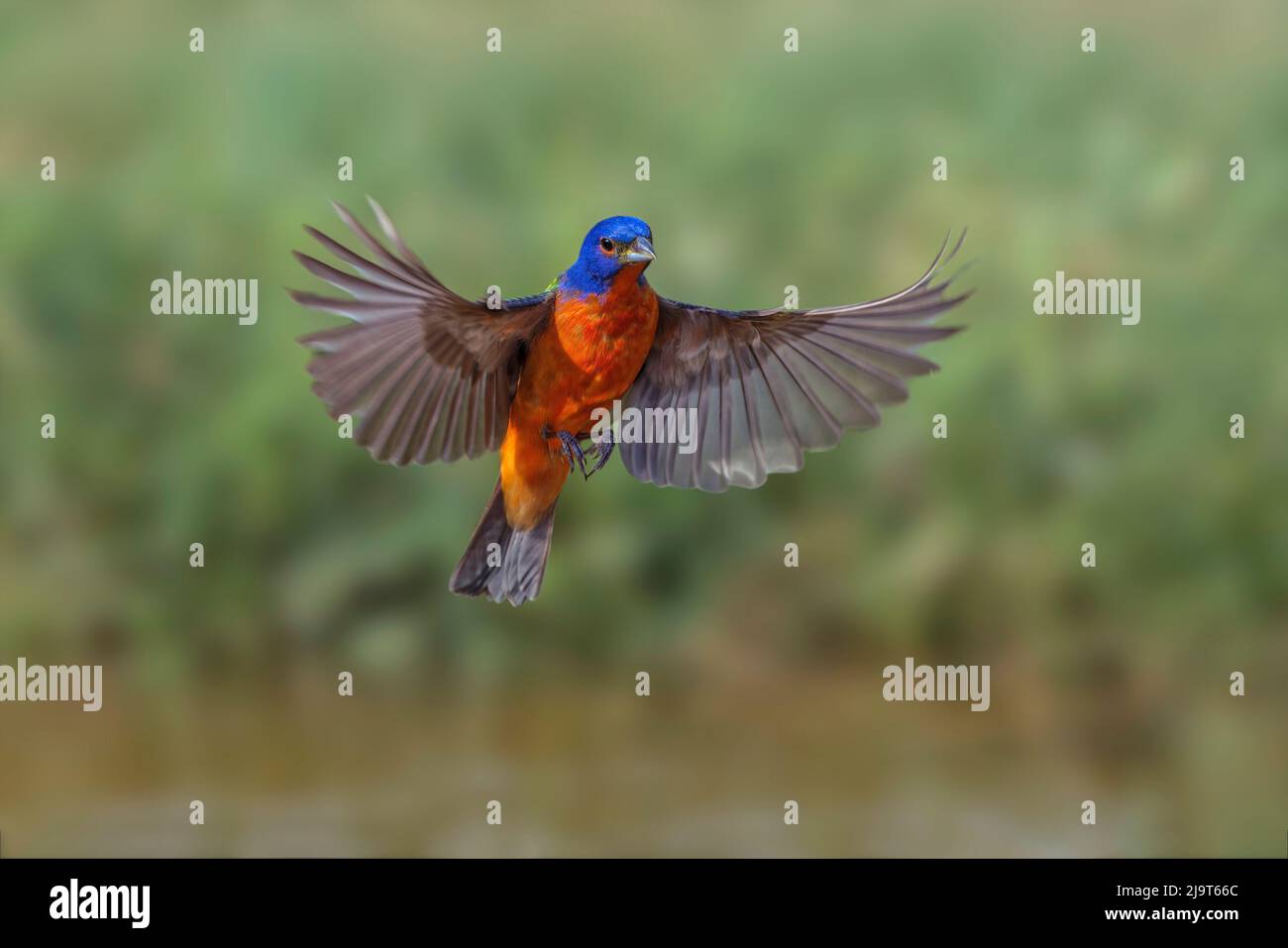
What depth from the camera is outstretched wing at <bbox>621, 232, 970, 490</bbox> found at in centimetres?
377

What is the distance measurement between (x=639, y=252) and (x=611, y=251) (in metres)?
0.07

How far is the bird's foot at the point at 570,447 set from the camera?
11.7 ft

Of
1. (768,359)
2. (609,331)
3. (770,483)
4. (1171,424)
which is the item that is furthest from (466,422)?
(1171,424)

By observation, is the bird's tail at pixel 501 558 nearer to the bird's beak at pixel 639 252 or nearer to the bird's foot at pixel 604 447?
the bird's foot at pixel 604 447

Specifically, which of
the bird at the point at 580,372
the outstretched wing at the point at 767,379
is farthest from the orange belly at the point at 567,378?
the outstretched wing at the point at 767,379

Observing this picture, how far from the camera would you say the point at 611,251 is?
3342mm

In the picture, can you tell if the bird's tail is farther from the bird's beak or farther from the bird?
the bird's beak

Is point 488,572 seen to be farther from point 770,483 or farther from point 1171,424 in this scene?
point 1171,424

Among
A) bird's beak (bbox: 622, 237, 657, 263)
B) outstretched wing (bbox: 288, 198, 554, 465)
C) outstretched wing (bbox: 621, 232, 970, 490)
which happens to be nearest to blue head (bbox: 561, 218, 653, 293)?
bird's beak (bbox: 622, 237, 657, 263)

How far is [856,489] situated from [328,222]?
280 centimetres

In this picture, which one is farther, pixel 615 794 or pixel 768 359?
pixel 615 794

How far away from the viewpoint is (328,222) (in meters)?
7.87

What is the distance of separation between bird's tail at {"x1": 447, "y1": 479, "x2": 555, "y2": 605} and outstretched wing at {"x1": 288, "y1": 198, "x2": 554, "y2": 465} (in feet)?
0.89

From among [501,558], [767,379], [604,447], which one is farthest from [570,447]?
→ [767,379]
